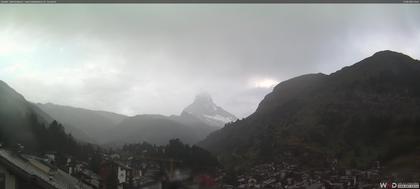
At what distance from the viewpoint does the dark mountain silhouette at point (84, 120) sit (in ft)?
30.0

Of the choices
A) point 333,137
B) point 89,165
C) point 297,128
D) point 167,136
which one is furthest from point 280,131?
point 89,165

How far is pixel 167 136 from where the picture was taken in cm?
916

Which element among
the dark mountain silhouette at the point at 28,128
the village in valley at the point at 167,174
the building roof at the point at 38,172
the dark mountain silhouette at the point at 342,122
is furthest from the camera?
the dark mountain silhouette at the point at 342,122

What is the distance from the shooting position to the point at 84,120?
9438mm

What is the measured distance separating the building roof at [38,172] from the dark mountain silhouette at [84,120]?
0.89 metres

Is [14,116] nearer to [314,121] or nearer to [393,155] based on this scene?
[314,121]

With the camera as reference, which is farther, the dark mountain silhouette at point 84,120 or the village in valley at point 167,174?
the dark mountain silhouette at point 84,120

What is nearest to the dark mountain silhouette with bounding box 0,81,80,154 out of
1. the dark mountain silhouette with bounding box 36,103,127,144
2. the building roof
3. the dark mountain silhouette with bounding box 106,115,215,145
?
the dark mountain silhouette with bounding box 36,103,127,144

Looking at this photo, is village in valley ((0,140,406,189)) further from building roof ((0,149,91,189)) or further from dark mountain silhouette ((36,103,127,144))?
dark mountain silhouette ((36,103,127,144))

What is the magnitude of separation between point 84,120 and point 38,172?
189 centimetres

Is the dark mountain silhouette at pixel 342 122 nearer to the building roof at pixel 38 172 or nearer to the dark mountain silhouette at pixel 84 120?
the dark mountain silhouette at pixel 84 120

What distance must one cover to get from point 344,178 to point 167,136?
3.57m

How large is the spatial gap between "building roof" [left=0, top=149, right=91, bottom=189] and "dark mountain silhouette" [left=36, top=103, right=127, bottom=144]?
2.93ft

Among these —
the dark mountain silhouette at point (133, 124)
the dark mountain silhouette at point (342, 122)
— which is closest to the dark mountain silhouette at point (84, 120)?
the dark mountain silhouette at point (133, 124)
